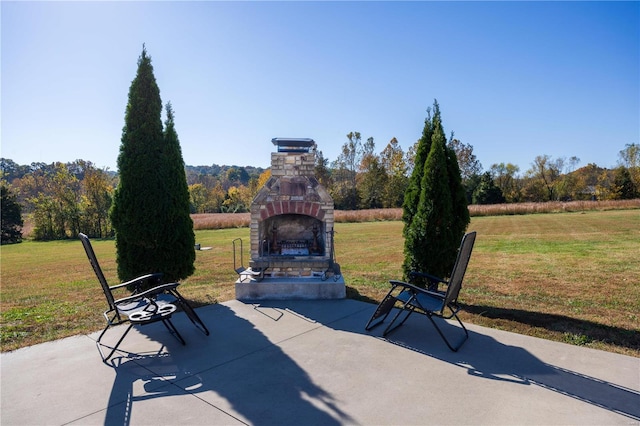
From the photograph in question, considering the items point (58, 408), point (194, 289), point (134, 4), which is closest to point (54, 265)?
point (194, 289)

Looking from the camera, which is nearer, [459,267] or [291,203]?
[459,267]

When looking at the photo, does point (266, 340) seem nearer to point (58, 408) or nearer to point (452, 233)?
point (58, 408)

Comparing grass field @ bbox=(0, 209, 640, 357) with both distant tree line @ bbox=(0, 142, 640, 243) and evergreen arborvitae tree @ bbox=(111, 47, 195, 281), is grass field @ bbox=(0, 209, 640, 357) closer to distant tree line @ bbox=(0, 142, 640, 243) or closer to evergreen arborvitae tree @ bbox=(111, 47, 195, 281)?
evergreen arborvitae tree @ bbox=(111, 47, 195, 281)

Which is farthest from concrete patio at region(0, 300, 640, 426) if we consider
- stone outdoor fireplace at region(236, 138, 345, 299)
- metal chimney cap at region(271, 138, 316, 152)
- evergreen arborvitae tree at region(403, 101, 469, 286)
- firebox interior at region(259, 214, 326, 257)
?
metal chimney cap at region(271, 138, 316, 152)

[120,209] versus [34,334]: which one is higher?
[120,209]

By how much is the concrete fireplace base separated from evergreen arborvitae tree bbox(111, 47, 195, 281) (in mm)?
1093

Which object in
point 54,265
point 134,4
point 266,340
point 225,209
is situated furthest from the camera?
point 225,209

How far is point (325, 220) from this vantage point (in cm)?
588

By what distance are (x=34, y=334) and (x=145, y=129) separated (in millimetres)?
2950

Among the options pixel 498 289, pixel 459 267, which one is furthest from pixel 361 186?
pixel 459 267

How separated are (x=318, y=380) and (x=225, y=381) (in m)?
0.76

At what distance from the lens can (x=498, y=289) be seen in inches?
258

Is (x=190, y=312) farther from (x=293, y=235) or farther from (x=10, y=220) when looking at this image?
(x=10, y=220)

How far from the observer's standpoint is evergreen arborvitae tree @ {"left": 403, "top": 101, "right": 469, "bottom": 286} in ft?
16.9
